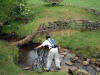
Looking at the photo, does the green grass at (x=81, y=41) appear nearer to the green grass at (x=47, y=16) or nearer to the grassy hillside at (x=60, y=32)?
the grassy hillside at (x=60, y=32)

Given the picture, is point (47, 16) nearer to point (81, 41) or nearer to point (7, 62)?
point (81, 41)

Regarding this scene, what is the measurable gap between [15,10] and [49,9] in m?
5.60

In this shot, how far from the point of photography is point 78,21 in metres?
26.3

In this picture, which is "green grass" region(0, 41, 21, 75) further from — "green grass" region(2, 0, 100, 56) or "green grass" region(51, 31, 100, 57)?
"green grass" region(51, 31, 100, 57)

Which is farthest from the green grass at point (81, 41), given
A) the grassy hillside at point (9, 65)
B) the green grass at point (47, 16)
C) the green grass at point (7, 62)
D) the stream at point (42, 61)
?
the grassy hillside at point (9, 65)

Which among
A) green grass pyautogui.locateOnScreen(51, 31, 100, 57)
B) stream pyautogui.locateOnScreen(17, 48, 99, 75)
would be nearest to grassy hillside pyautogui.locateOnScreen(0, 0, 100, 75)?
green grass pyautogui.locateOnScreen(51, 31, 100, 57)

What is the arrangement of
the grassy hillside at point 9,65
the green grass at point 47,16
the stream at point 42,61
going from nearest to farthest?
the grassy hillside at point 9,65 → the stream at point 42,61 → the green grass at point 47,16

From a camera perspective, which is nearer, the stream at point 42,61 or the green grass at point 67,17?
the stream at point 42,61

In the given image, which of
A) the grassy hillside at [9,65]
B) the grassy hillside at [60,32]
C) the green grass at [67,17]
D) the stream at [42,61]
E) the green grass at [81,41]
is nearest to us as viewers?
the grassy hillside at [9,65]

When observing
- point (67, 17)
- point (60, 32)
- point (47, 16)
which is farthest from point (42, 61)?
point (47, 16)

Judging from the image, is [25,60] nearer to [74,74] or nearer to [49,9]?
[74,74]

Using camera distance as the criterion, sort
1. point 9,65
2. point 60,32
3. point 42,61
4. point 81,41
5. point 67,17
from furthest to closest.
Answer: point 67,17 < point 60,32 < point 81,41 < point 42,61 < point 9,65

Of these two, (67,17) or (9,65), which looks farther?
(67,17)

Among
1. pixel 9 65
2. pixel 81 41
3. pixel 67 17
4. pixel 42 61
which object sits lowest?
pixel 42 61
